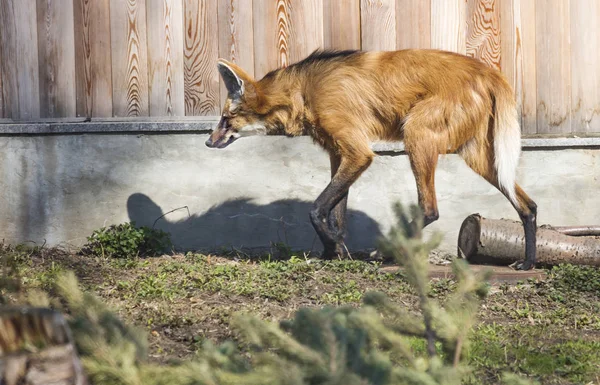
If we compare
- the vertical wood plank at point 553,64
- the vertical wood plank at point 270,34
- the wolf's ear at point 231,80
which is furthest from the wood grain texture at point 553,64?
the wolf's ear at point 231,80

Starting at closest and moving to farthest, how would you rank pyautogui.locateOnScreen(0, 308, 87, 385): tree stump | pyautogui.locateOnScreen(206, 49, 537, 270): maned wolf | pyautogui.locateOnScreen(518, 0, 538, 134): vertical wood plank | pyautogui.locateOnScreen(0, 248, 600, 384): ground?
pyautogui.locateOnScreen(0, 308, 87, 385): tree stump → pyautogui.locateOnScreen(0, 248, 600, 384): ground → pyautogui.locateOnScreen(206, 49, 537, 270): maned wolf → pyautogui.locateOnScreen(518, 0, 538, 134): vertical wood plank

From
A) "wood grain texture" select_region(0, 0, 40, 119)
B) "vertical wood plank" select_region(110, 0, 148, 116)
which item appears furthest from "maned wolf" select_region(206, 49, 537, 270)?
"wood grain texture" select_region(0, 0, 40, 119)

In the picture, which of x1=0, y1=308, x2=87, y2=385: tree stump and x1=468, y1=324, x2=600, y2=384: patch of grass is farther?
x1=468, y1=324, x2=600, y2=384: patch of grass

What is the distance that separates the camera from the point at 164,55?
247 inches

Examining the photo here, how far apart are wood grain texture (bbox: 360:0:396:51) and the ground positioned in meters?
2.07

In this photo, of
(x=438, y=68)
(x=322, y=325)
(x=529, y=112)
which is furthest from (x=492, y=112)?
(x=322, y=325)

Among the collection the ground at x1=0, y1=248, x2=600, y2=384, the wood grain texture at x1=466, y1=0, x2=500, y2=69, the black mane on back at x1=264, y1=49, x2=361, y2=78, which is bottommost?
the ground at x1=0, y1=248, x2=600, y2=384

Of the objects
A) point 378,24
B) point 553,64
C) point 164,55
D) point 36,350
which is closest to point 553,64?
point 553,64

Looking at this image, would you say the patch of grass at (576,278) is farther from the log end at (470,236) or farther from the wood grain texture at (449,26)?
the wood grain texture at (449,26)

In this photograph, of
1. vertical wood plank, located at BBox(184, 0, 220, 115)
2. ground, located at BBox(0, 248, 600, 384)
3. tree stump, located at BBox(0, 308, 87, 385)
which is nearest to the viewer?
tree stump, located at BBox(0, 308, 87, 385)

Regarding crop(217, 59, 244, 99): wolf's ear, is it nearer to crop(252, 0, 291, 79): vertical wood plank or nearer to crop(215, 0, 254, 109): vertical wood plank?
crop(215, 0, 254, 109): vertical wood plank

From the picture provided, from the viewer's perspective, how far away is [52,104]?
623cm

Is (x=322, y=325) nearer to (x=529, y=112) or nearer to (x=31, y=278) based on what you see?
(x=31, y=278)

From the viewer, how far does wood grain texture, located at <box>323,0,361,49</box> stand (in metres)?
6.33
